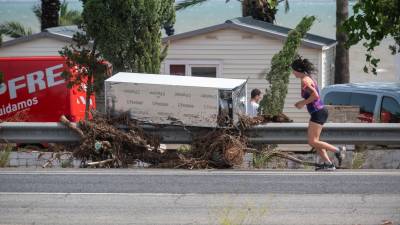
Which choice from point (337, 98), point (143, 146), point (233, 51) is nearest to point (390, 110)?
point (337, 98)

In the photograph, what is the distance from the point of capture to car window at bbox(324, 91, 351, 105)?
1805 cm

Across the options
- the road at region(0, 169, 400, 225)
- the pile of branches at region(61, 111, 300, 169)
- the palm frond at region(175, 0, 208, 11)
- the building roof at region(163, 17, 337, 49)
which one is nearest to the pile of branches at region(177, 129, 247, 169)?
the pile of branches at region(61, 111, 300, 169)

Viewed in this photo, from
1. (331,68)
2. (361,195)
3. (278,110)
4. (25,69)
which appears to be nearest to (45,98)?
(25,69)

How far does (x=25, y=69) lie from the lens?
20125mm

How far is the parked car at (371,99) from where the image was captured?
16609 mm

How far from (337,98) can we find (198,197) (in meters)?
9.14

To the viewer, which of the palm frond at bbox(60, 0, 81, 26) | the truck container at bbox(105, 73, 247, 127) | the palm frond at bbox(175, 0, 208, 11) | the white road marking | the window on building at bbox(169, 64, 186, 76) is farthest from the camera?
the palm frond at bbox(60, 0, 81, 26)

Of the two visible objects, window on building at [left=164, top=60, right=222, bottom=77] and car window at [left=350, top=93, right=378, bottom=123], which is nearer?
car window at [left=350, top=93, right=378, bottom=123]

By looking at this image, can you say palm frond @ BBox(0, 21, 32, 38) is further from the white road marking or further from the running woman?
the running woman

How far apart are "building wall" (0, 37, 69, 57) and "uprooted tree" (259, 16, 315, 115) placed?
7.17 m

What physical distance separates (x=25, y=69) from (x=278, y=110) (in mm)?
5709

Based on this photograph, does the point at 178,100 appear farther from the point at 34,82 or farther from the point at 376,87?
the point at 34,82

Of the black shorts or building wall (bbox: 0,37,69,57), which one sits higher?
building wall (bbox: 0,37,69,57)

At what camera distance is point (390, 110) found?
16656mm
